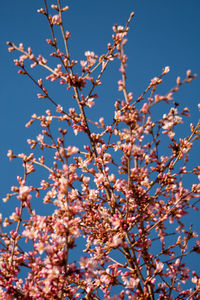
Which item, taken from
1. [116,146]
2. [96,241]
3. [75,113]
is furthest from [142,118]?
[96,241]

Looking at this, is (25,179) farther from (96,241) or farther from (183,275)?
(183,275)

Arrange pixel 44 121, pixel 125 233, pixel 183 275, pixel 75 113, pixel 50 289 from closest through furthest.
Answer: pixel 50 289 → pixel 125 233 → pixel 183 275 → pixel 44 121 → pixel 75 113

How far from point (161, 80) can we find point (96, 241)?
2630 mm

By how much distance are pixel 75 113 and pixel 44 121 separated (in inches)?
20.1

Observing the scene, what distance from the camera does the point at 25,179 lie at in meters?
3.02

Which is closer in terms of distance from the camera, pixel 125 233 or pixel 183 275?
pixel 125 233

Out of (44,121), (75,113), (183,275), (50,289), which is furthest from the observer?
(75,113)

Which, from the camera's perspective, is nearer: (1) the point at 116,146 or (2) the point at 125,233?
(2) the point at 125,233

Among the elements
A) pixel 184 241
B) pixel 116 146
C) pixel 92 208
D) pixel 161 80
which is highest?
pixel 161 80

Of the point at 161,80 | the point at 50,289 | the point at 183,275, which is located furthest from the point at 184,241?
the point at 161,80

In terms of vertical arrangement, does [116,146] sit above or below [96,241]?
above

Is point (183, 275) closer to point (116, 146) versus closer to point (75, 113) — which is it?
point (116, 146)

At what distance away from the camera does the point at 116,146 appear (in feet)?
11.3

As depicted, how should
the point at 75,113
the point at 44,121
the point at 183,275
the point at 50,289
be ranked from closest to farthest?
the point at 50,289 → the point at 183,275 → the point at 44,121 → the point at 75,113
